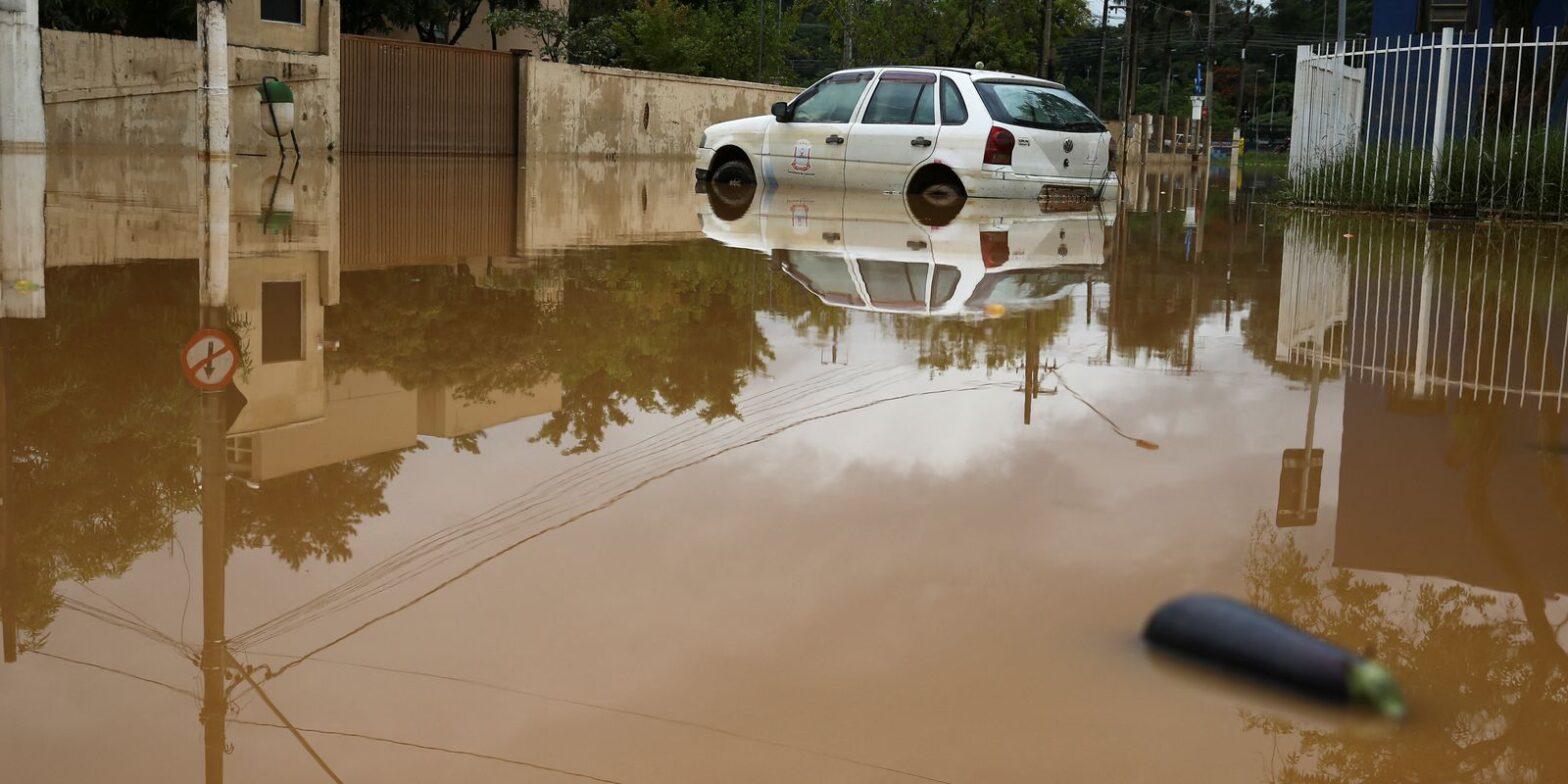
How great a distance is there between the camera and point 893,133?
659 inches

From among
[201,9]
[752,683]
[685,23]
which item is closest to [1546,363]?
[752,683]

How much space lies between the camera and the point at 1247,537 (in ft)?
11.7

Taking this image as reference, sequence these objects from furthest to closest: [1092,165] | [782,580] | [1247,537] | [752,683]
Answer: [1092,165]
[1247,537]
[782,580]
[752,683]

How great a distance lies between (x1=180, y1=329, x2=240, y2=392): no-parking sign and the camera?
4.90 m

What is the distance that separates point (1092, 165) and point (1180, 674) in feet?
47.7

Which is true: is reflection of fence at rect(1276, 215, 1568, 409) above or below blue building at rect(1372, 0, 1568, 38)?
below

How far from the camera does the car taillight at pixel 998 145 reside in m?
15.9

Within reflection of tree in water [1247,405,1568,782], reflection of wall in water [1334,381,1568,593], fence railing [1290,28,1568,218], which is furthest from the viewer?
fence railing [1290,28,1568,218]

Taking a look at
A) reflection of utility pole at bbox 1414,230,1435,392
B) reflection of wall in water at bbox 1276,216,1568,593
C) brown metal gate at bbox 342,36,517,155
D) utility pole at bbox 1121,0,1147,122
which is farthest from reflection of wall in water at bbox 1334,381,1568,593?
utility pole at bbox 1121,0,1147,122

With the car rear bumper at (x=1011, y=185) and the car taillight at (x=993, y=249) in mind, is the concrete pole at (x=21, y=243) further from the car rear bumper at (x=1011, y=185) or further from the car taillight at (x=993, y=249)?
the car rear bumper at (x=1011, y=185)

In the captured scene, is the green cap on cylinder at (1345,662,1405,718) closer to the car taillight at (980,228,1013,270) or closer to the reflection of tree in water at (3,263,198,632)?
the reflection of tree in water at (3,263,198,632)

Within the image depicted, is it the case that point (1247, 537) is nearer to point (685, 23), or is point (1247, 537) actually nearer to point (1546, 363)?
point (1546, 363)

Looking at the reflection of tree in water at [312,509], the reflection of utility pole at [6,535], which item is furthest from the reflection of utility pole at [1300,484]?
the reflection of utility pole at [6,535]

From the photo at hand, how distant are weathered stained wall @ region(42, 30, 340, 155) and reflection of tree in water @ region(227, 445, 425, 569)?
19.9 meters
